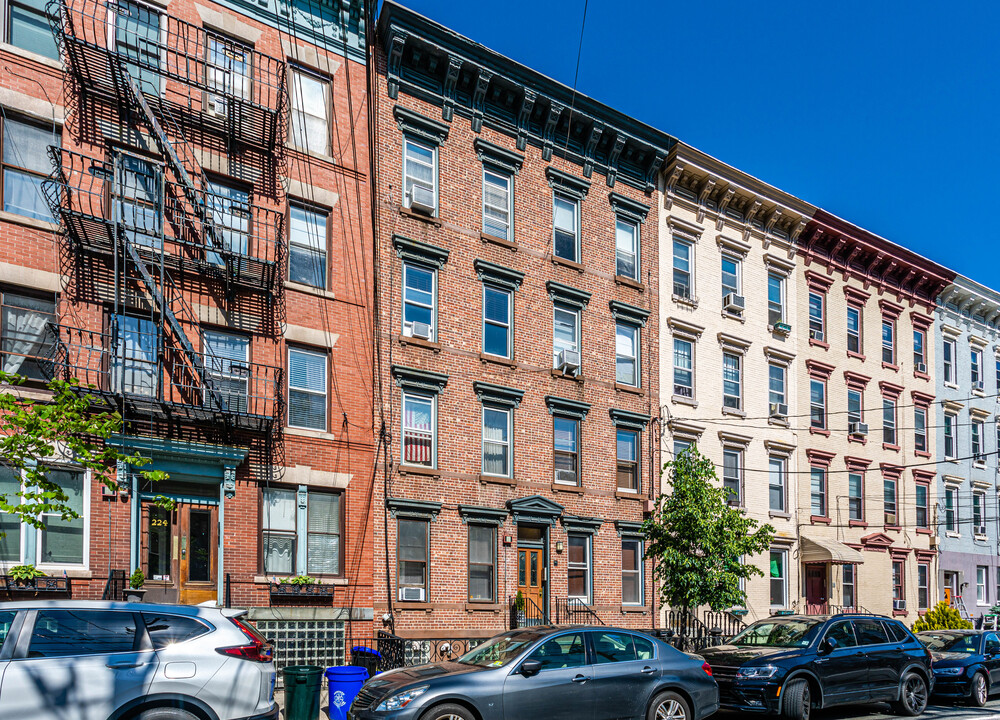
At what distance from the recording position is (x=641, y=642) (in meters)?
13.4

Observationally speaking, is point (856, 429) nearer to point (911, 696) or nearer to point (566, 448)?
point (566, 448)

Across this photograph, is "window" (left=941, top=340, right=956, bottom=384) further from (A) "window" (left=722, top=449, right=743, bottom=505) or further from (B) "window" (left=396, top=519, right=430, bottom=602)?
(B) "window" (left=396, top=519, right=430, bottom=602)

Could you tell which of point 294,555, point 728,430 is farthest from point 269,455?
point 728,430

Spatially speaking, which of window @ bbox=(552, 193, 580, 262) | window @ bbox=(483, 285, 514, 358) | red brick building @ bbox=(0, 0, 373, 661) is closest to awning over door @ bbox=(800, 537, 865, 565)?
window @ bbox=(552, 193, 580, 262)

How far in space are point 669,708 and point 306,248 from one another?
41.4 ft

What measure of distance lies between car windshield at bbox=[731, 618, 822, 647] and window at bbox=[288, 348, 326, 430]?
9.76m

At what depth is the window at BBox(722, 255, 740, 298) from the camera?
102ft

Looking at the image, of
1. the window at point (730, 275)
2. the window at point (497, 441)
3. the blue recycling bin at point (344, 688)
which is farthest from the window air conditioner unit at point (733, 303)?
the blue recycling bin at point (344, 688)

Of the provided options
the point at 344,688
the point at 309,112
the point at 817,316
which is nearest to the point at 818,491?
the point at 817,316

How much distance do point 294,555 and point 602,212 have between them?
1352cm

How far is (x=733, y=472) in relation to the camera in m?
29.9

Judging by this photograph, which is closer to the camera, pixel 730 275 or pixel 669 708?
pixel 669 708

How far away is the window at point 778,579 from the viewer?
100 ft

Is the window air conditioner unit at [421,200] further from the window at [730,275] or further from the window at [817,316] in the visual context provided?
the window at [817,316]
